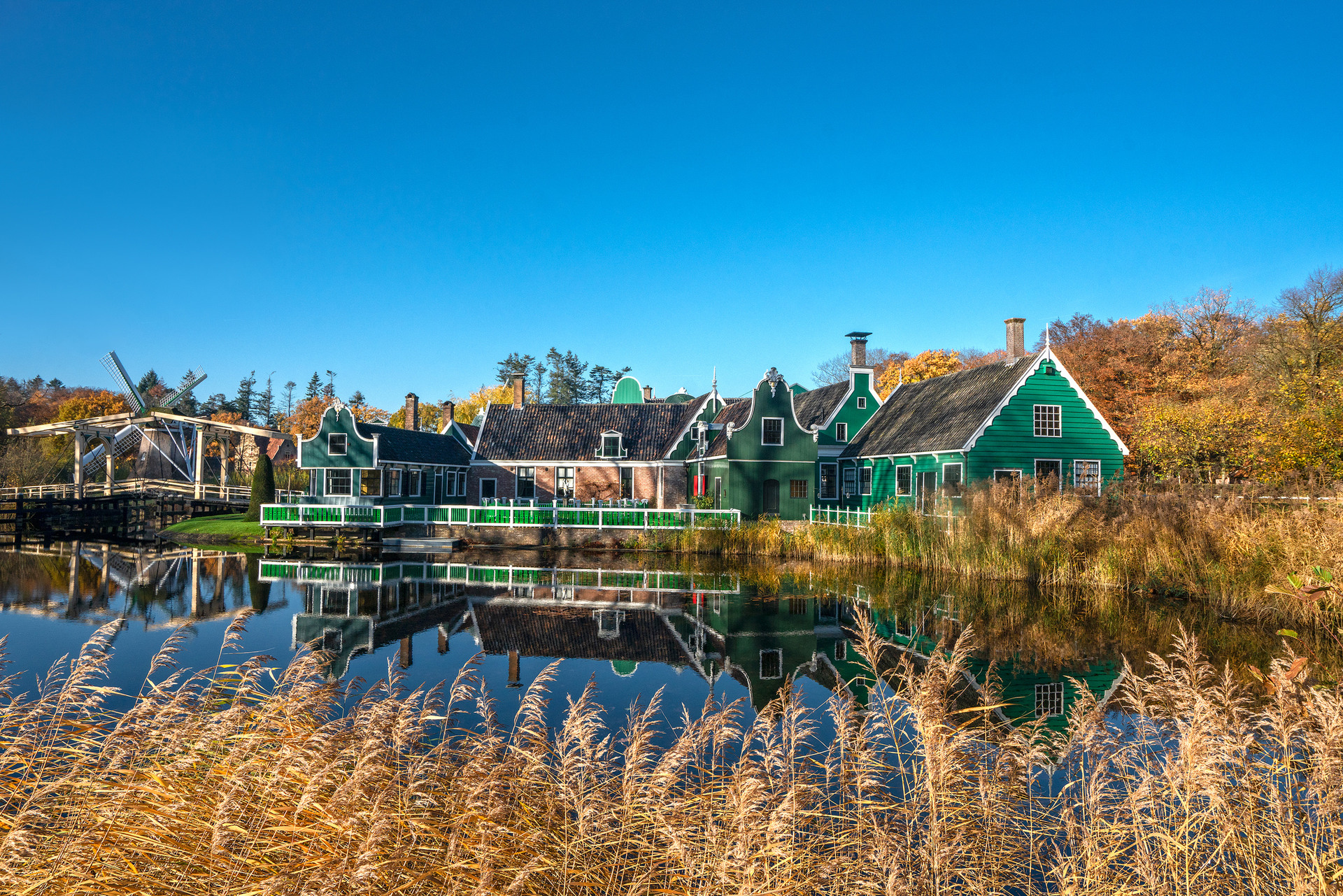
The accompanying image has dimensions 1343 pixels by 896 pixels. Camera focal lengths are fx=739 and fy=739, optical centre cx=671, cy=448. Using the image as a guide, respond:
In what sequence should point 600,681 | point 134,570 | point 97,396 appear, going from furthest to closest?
point 97,396, point 134,570, point 600,681

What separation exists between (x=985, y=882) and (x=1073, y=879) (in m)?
0.61

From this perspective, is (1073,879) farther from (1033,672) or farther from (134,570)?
(134,570)

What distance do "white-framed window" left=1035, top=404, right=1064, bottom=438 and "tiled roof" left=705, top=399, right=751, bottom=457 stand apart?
11506 mm

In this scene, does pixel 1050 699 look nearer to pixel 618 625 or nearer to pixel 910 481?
pixel 618 625

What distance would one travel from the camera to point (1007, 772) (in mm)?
4613

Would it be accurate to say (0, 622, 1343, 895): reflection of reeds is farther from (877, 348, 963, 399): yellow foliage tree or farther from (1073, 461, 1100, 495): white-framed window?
(877, 348, 963, 399): yellow foliage tree

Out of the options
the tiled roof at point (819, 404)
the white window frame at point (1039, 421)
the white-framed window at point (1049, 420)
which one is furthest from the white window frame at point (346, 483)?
the white-framed window at point (1049, 420)

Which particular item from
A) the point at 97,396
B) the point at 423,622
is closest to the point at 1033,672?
the point at 423,622

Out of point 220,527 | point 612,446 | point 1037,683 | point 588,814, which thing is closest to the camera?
point 588,814

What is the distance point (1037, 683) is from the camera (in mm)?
10672

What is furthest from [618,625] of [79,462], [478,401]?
[478,401]

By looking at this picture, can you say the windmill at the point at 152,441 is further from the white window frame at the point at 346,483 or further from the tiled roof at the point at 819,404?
the tiled roof at the point at 819,404

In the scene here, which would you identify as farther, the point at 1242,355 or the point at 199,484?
the point at 199,484

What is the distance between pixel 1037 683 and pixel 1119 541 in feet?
30.8
